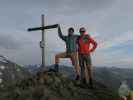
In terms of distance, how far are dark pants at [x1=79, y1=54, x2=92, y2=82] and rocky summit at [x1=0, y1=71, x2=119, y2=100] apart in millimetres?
465

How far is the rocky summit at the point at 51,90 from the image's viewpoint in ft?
50.8

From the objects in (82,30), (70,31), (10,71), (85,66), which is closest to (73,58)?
(85,66)

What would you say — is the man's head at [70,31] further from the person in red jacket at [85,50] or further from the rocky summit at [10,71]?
the rocky summit at [10,71]

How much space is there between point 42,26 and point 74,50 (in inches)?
96.7

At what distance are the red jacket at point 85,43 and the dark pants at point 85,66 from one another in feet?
0.83

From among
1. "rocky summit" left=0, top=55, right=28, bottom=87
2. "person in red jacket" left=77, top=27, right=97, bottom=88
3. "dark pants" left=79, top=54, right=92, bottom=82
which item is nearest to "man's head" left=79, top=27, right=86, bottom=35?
"person in red jacket" left=77, top=27, right=97, bottom=88

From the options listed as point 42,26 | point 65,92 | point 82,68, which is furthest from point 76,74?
point 42,26

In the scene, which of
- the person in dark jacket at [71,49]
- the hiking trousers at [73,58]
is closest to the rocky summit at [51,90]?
the hiking trousers at [73,58]

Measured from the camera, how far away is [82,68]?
17.6 metres

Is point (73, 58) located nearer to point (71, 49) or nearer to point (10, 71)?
point (71, 49)

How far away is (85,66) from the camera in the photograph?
57.5 ft

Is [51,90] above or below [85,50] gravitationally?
below

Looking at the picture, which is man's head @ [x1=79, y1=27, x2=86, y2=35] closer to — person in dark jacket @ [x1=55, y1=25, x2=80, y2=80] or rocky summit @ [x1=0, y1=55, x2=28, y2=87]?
person in dark jacket @ [x1=55, y1=25, x2=80, y2=80]

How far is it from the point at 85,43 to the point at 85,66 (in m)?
1.24
